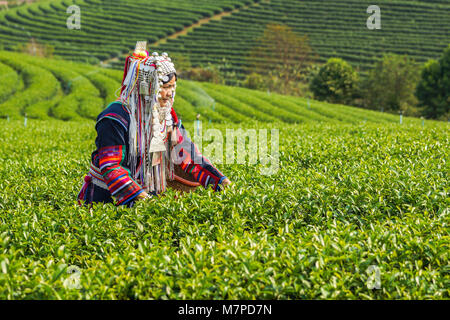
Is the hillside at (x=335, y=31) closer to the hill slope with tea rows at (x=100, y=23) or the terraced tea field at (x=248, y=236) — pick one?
the hill slope with tea rows at (x=100, y=23)

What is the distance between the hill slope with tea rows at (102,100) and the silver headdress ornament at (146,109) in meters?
22.2

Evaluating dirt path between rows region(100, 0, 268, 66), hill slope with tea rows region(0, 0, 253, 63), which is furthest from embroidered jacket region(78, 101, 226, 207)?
dirt path between rows region(100, 0, 268, 66)

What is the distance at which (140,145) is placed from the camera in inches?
161

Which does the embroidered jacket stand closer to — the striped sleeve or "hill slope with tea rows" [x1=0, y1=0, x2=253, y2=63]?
the striped sleeve

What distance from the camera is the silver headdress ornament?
3955 millimetres

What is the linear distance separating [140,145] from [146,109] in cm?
34

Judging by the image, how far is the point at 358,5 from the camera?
73000 millimetres

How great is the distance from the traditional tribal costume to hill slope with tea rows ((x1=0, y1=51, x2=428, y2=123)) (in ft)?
72.3

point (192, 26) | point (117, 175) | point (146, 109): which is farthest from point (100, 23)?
point (117, 175)

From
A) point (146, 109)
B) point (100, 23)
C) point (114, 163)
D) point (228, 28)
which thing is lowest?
point (114, 163)

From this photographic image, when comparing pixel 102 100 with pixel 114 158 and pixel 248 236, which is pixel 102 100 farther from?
pixel 248 236

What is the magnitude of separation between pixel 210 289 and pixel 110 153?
1810 mm

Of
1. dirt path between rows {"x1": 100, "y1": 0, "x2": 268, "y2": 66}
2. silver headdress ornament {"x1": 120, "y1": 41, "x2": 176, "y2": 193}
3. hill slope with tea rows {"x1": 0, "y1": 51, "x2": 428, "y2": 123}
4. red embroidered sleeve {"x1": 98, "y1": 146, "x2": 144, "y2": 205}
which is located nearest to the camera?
red embroidered sleeve {"x1": 98, "y1": 146, "x2": 144, "y2": 205}

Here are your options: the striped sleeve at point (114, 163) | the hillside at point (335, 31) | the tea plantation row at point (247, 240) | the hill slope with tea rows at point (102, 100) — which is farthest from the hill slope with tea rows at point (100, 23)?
the tea plantation row at point (247, 240)
